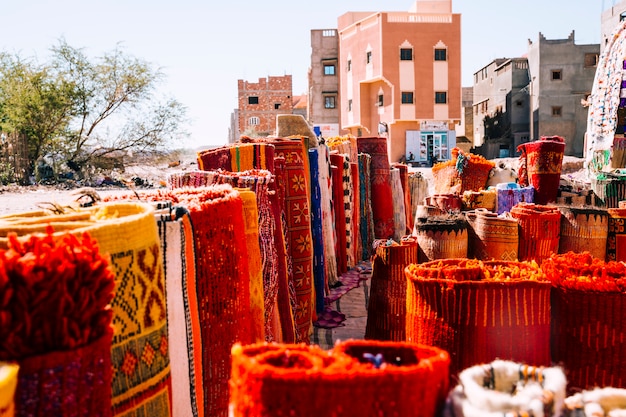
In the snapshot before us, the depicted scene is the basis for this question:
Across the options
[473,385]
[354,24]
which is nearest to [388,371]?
[473,385]

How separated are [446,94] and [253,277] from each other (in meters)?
31.6

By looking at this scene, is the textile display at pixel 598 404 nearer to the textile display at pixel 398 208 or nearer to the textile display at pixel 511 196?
the textile display at pixel 511 196

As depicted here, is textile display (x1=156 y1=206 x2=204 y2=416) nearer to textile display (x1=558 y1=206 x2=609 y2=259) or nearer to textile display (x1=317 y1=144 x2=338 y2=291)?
textile display (x1=558 y1=206 x2=609 y2=259)

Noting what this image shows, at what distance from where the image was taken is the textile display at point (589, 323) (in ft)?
5.02

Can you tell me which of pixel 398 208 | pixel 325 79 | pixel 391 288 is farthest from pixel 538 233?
pixel 325 79

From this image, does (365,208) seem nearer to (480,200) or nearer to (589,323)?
(480,200)

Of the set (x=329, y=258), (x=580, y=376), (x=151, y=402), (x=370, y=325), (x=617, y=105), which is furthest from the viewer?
(x=617, y=105)

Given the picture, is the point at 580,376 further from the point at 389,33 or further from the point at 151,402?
the point at 389,33

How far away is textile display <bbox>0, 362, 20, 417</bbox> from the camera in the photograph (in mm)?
690

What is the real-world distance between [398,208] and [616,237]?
5.19 meters

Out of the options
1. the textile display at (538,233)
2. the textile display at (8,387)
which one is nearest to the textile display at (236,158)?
the textile display at (538,233)

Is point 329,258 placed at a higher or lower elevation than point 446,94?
lower

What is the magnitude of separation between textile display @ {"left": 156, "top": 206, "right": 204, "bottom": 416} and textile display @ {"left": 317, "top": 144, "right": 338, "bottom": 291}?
343 centimetres

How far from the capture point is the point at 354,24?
33.6m
